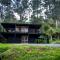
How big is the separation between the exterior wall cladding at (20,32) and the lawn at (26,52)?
7 cm

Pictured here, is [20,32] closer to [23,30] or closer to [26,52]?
[23,30]

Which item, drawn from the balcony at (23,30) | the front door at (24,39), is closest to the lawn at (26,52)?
the front door at (24,39)

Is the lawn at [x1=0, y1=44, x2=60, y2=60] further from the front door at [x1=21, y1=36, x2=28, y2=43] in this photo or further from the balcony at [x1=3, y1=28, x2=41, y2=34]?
the balcony at [x1=3, y1=28, x2=41, y2=34]

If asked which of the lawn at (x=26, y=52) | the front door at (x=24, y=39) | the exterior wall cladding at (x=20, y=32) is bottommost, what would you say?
the lawn at (x=26, y=52)

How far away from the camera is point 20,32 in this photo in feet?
5.51

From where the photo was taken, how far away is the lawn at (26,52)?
171 centimetres

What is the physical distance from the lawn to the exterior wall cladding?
72 millimetres

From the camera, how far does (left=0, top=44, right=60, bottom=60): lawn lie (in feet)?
5.61

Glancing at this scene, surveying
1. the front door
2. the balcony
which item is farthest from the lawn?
the balcony

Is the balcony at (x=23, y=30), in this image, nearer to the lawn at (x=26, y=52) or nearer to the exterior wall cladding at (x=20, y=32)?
the exterior wall cladding at (x=20, y=32)

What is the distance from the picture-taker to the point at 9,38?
5.66 ft

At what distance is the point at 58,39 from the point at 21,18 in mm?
Answer: 487

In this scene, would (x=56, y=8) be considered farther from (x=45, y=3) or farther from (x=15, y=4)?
(x=15, y=4)

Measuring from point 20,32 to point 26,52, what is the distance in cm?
24
